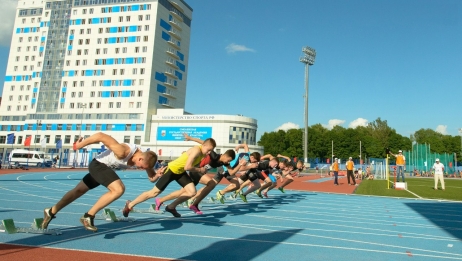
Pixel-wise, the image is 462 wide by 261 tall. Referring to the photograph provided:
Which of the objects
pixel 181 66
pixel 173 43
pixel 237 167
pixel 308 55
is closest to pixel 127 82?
pixel 173 43

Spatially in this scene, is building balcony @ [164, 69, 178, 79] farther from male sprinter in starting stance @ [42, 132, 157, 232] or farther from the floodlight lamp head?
male sprinter in starting stance @ [42, 132, 157, 232]

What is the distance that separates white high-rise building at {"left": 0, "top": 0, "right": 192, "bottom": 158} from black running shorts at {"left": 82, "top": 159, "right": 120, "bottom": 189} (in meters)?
60.1

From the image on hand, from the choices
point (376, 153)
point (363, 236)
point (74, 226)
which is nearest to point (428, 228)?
point (363, 236)

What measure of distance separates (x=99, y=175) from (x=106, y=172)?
114 mm

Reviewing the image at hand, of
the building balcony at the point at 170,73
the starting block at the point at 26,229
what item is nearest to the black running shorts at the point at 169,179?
the starting block at the point at 26,229

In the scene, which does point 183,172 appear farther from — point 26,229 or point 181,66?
point 181,66

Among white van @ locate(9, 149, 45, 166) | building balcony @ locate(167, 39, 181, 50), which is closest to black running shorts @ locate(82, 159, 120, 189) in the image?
white van @ locate(9, 149, 45, 166)

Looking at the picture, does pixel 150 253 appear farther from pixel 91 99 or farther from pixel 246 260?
pixel 91 99

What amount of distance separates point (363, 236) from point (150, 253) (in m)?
4.05

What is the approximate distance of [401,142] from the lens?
91500 mm

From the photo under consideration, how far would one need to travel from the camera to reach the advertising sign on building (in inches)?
2482

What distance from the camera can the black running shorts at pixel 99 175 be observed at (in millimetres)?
5262

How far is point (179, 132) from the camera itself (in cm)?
6375

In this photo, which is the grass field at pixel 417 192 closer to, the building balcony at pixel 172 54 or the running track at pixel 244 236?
the running track at pixel 244 236
